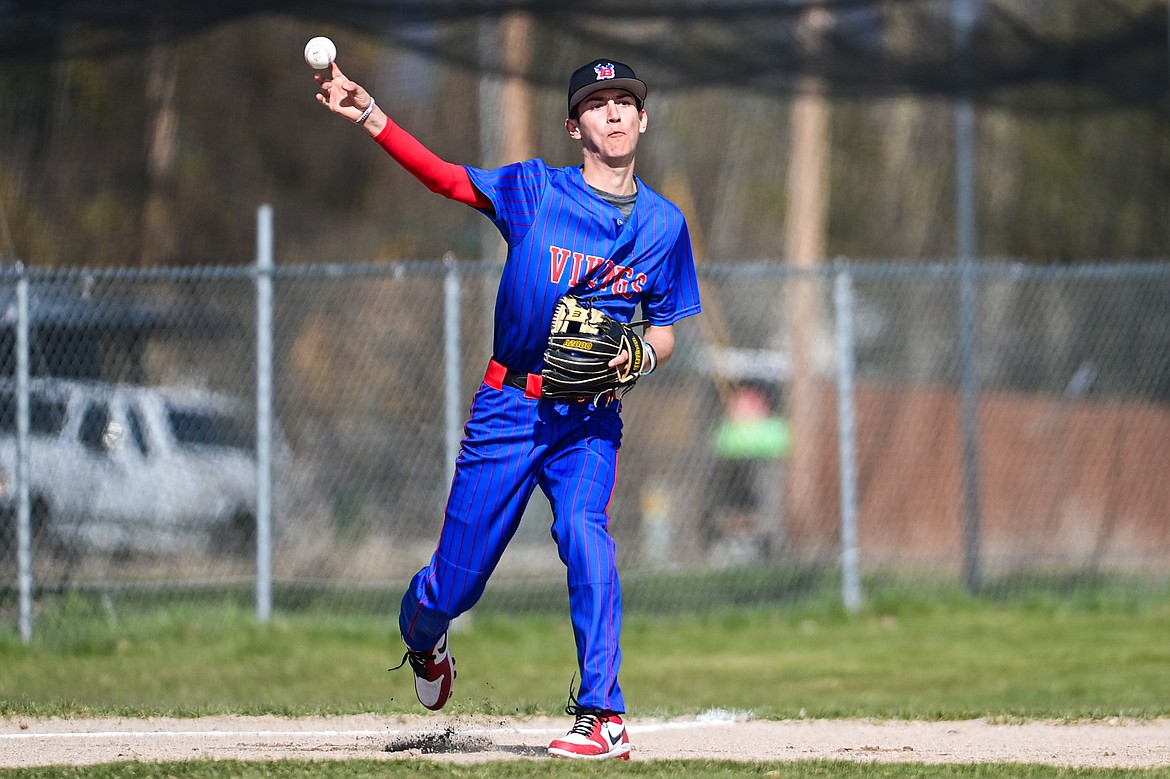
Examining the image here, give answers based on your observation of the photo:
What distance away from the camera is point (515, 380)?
482 centimetres

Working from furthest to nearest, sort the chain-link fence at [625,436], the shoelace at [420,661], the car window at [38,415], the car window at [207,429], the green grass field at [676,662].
→ the car window at [207,429] < the chain-link fence at [625,436] < the car window at [38,415] < the green grass field at [676,662] < the shoelace at [420,661]

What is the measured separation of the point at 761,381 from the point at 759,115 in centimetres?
261

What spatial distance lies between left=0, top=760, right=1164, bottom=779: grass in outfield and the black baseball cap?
204 cm

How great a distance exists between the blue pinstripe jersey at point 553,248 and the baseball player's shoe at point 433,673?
1.07 metres

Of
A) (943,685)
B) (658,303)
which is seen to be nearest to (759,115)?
(943,685)

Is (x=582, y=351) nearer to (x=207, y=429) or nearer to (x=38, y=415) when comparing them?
(x=38, y=415)

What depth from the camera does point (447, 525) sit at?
4.90 m

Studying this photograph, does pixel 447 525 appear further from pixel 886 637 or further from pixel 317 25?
pixel 317 25

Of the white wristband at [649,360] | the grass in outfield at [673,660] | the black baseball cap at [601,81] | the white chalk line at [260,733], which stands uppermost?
the black baseball cap at [601,81]

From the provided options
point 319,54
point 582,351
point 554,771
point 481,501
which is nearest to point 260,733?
point 481,501

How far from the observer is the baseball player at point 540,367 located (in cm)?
476

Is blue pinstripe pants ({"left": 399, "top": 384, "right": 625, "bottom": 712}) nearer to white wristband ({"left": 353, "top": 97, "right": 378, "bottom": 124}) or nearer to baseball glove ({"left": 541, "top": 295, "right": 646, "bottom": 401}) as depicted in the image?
baseball glove ({"left": 541, "top": 295, "right": 646, "bottom": 401})

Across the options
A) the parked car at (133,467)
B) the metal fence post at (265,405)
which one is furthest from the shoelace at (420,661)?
the parked car at (133,467)

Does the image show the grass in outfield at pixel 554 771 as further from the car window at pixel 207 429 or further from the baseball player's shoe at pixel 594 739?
the car window at pixel 207 429
